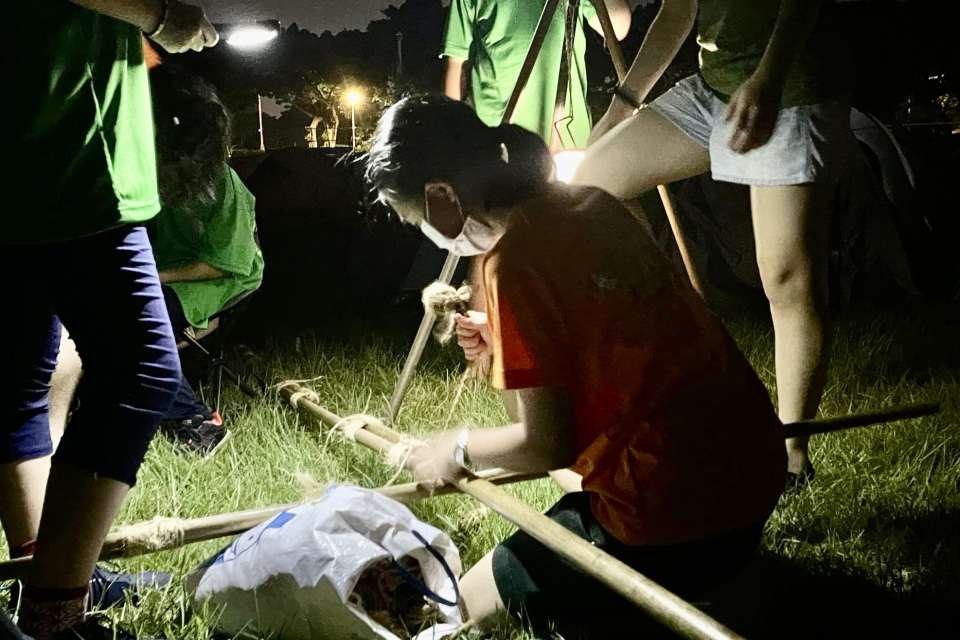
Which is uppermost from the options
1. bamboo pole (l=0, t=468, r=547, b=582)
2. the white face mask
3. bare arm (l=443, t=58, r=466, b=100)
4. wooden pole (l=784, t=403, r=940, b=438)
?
bare arm (l=443, t=58, r=466, b=100)

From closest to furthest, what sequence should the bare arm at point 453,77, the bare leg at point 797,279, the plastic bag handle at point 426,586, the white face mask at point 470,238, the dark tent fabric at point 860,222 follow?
the white face mask at point 470,238 < the plastic bag handle at point 426,586 < the bare leg at point 797,279 < the bare arm at point 453,77 < the dark tent fabric at point 860,222

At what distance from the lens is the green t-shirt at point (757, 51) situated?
1.90 m

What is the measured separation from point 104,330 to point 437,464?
2.34ft

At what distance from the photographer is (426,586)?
166cm

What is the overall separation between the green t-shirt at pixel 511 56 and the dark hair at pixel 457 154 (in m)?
1.15

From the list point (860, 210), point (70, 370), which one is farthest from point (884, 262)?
point (70, 370)

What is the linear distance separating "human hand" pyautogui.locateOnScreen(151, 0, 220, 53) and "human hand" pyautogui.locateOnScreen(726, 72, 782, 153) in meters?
1.19

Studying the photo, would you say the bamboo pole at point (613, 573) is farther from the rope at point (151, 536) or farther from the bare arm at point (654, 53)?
the bare arm at point (654, 53)

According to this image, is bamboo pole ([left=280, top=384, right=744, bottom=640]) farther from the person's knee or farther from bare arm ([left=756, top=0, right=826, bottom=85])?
bare arm ([left=756, top=0, right=826, bottom=85])

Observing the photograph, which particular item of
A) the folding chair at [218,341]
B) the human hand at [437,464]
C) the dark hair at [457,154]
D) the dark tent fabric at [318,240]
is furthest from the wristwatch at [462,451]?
the dark tent fabric at [318,240]

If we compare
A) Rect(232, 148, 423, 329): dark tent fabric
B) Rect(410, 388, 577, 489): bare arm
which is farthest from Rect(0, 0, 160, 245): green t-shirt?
Rect(232, 148, 423, 329): dark tent fabric

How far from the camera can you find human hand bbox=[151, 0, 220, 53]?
4.69 ft

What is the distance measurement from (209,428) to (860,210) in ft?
9.74

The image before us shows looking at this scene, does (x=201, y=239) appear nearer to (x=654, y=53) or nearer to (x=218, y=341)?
(x=218, y=341)
